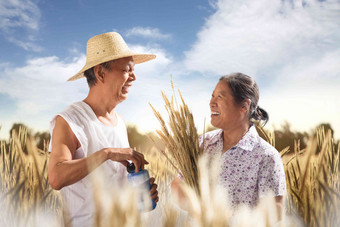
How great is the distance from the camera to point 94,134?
1786 mm

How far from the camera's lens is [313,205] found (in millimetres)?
2309

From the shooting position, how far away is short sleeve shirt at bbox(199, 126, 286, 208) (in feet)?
5.72

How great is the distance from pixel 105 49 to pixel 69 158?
659 millimetres

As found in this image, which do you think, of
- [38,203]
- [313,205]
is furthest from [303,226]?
[38,203]

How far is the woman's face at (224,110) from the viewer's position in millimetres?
1856

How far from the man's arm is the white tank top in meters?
0.05

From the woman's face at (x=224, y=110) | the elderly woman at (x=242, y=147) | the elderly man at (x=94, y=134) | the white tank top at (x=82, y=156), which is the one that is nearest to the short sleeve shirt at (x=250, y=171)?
the elderly woman at (x=242, y=147)

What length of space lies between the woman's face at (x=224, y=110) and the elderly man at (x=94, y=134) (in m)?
0.47

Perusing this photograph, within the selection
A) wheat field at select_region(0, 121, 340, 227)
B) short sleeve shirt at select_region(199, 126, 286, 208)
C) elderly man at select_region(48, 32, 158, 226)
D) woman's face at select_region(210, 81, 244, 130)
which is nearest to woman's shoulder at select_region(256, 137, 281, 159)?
short sleeve shirt at select_region(199, 126, 286, 208)

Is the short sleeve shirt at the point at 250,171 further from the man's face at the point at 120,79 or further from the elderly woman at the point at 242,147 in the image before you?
the man's face at the point at 120,79

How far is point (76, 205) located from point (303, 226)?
1.42m

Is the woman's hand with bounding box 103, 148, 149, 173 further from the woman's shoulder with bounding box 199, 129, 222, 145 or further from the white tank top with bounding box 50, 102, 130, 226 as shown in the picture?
the woman's shoulder with bounding box 199, 129, 222, 145

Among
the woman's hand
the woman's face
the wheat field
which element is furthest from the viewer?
the woman's face

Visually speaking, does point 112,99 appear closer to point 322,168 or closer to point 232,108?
point 232,108
